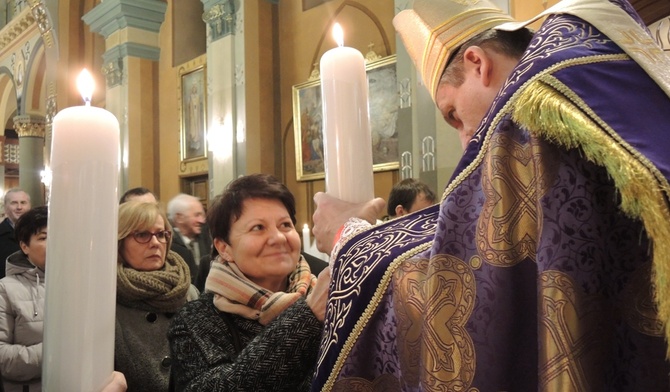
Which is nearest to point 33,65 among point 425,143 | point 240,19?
point 240,19

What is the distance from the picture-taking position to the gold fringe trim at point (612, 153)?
642mm

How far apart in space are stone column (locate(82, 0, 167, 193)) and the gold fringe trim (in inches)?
366

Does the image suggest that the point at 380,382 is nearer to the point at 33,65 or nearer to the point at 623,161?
the point at 623,161

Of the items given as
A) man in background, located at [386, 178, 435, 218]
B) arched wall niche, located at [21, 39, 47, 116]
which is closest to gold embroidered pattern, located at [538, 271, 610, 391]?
man in background, located at [386, 178, 435, 218]

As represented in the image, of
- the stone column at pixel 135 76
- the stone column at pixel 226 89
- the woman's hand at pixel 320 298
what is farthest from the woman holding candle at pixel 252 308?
the stone column at pixel 135 76

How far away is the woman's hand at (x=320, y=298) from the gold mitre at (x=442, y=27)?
46 centimetres

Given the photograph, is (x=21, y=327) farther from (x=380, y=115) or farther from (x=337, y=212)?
(x=380, y=115)

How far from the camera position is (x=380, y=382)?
959 millimetres

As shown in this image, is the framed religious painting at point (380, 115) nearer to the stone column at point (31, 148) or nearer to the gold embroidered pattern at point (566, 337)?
the gold embroidered pattern at point (566, 337)

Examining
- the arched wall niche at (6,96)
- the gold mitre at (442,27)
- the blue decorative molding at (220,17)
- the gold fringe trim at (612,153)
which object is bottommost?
the gold fringe trim at (612,153)

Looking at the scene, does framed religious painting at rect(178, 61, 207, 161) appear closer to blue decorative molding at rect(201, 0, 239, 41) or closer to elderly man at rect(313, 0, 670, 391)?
blue decorative molding at rect(201, 0, 239, 41)

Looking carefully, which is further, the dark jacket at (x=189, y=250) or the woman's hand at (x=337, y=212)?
the dark jacket at (x=189, y=250)

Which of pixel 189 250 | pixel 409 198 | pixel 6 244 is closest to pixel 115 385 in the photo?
pixel 409 198

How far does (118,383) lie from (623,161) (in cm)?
81
